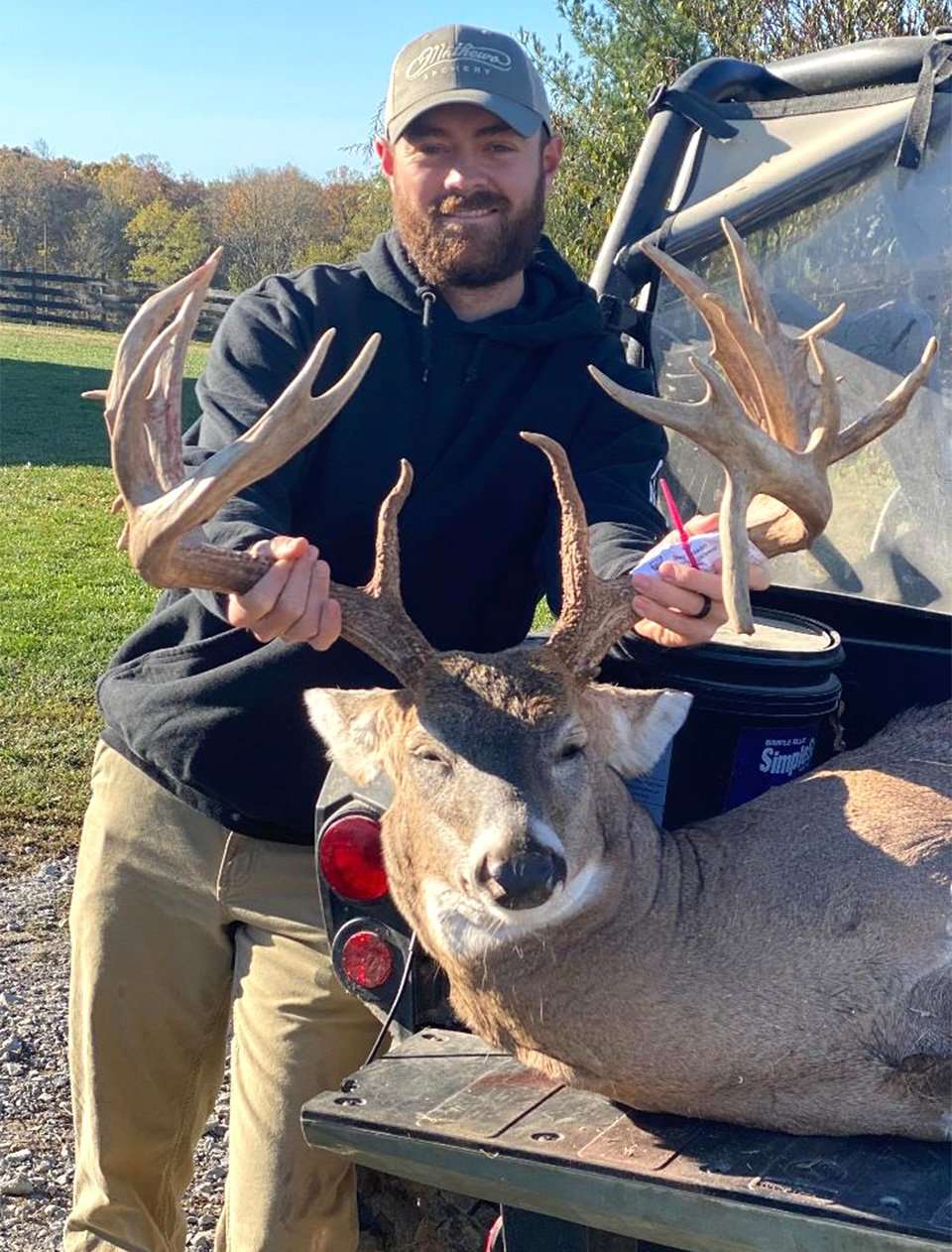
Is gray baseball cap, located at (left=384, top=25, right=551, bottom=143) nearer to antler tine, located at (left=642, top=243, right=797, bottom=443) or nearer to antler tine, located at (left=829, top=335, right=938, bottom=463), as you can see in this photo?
antler tine, located at (left=642, top=243, right=797, bottom=443)

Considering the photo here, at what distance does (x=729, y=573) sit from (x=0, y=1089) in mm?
3052

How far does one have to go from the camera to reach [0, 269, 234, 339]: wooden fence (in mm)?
43406

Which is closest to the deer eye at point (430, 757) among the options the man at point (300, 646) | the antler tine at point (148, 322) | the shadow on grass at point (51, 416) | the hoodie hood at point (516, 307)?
the man at point (300, 646)

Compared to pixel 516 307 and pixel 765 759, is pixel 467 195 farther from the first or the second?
pixel 765 759

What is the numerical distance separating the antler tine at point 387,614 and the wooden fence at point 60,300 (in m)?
41.2

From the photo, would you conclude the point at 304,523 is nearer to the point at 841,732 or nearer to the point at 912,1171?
the point at 841,732

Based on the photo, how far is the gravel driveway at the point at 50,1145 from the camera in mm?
3422

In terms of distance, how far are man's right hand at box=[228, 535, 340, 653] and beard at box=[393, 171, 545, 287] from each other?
45.8 inches

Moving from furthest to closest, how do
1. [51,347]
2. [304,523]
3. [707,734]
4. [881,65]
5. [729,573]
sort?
[51,347], [881,65], [304,523], [707,734], [729,573]

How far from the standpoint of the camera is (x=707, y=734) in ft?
11.1

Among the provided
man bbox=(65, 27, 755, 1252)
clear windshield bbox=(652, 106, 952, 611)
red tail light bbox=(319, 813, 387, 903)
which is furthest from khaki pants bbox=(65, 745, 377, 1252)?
clear windshield bbox=(652, 106, 952, 611)

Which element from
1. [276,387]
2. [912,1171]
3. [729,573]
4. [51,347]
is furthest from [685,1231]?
[51,347]

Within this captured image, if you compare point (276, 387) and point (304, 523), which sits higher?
point (276, 387)

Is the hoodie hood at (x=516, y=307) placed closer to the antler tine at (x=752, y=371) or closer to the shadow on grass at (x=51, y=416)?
the antler tine at (x=752, y=371)
